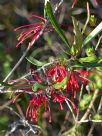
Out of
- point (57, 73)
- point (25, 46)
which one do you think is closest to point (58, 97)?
point (57, 73)

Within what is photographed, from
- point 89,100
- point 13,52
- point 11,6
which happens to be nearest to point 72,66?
point 89,100

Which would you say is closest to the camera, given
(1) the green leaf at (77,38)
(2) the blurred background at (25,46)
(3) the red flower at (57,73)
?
(1) the green leaf at (77,38)

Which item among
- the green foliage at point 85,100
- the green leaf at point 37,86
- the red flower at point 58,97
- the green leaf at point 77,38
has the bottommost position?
the green foliage at point 85,100

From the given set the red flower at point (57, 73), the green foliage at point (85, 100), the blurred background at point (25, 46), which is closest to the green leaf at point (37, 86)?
the red flower at point (57, 73)

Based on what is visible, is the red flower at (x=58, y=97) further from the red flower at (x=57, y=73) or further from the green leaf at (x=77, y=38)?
the green leaf at (x=77, y=38)

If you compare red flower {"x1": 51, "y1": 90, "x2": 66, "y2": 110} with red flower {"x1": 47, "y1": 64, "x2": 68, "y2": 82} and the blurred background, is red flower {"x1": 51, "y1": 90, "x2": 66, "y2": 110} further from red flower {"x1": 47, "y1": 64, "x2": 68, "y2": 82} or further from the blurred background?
the blurred background

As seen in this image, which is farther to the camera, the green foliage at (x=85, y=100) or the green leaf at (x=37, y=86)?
the green foliage at (x=85, y=100)

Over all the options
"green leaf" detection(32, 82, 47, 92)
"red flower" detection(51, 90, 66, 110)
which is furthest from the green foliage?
"green leaf" detection(32, 82, 47, 92)

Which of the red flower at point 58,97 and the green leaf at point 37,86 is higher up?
the green leaf at point 37,86
